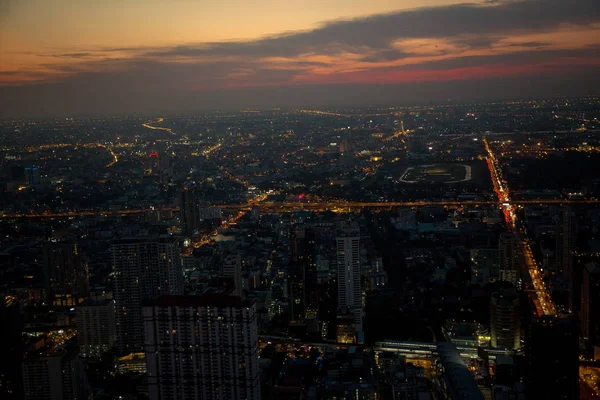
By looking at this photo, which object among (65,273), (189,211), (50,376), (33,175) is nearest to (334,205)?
(189,211)

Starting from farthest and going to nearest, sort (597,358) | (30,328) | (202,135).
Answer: (202,135), (30,328), (597,358)

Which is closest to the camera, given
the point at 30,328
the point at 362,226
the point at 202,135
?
the point at 30,328

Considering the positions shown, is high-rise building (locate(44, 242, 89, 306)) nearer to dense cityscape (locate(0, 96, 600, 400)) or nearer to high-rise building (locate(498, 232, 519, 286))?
dense cityscape (locate(0, 96, 600, 400))

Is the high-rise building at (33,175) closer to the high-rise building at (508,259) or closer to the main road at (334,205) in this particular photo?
the main road at (334,205)

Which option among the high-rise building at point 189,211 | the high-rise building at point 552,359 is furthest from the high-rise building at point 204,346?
the high-rise building at point 189,211

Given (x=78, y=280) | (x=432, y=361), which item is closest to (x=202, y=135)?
(x=78, y=280)

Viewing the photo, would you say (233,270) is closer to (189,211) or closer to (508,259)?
(508,259)

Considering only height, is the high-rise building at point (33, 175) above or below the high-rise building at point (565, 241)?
above

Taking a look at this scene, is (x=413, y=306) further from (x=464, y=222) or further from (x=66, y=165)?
(x=66, y=165)
